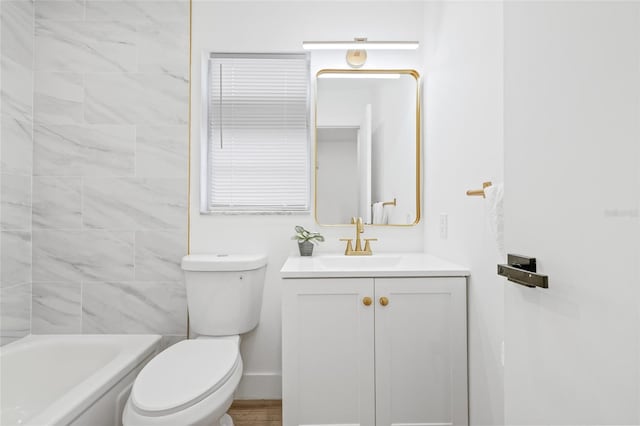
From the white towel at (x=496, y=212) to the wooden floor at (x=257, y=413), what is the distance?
1429 mm

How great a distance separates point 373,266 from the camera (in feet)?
6.31

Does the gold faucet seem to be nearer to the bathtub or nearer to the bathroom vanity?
the bathroom vanity

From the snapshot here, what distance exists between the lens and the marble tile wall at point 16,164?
1813mm

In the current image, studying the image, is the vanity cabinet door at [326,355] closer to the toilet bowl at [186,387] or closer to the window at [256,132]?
the toilet bowl at [186,387]

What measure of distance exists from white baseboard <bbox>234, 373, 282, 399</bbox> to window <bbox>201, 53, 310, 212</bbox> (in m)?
0.96

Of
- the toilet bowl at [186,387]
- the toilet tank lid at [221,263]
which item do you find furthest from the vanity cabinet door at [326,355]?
the toilet tank lid at [221,263]

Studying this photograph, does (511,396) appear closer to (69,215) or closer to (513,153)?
(513,153)

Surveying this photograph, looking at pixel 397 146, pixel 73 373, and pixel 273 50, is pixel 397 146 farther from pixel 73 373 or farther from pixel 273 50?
pixel 73 373

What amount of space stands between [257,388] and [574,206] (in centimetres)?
190

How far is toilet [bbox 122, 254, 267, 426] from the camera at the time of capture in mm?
1199

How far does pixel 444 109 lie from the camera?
1738 millimetres

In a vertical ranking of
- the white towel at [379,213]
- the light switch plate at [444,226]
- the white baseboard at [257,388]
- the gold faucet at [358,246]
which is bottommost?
the white baseboard at [257,388]

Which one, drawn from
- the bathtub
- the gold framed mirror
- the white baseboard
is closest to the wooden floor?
the white baseboard

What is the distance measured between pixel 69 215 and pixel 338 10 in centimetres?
192
